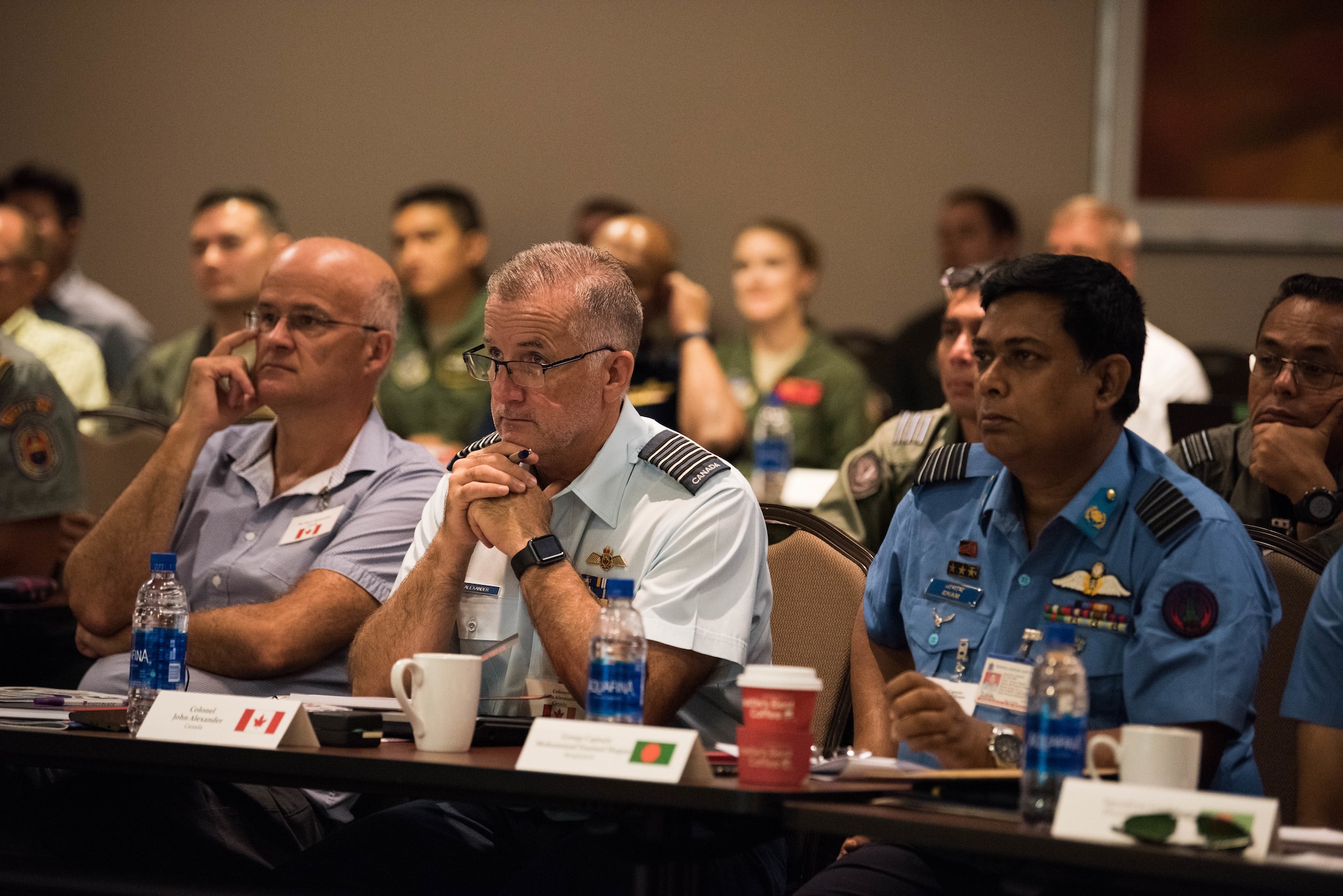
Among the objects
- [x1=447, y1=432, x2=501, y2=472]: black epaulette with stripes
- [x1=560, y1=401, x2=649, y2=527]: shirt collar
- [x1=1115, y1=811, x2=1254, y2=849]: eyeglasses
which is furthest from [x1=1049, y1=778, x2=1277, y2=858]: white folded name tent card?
[x1=447, y1=432, x2=501, y2=472]: black epaulette with stripes

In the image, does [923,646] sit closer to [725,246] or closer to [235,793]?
[235,793]

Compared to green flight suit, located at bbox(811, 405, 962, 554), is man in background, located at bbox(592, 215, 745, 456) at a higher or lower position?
higher

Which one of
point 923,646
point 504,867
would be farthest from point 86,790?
point 923,646

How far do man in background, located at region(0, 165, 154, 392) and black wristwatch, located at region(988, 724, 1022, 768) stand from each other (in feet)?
17.0

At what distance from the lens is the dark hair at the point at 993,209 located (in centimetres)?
623

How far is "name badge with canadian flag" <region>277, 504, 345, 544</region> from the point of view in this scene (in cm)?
273

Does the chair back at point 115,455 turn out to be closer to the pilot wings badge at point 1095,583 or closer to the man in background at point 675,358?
the man in background at point 675,358

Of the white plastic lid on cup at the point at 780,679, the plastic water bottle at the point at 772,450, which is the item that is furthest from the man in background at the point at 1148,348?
the white plastic lid on cup at the point at 780,679

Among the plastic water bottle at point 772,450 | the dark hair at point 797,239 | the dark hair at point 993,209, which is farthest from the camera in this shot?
the dark hair at point 993,209

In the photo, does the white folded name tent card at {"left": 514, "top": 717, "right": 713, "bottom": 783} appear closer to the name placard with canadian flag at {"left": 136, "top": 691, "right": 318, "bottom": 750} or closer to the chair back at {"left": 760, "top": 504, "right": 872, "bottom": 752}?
the name placard with canadian flag at {"left": 136, "top": 691, "right": 318, "bottom": 750}

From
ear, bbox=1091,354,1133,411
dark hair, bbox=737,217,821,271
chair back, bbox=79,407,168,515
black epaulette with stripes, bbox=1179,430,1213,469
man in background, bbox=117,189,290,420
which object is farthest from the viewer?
dark hair, bbox=737,217,821,271

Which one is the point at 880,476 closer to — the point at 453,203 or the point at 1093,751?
the point at 1093,751

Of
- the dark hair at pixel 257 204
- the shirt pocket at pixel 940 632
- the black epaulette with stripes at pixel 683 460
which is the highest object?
the dark hair at pixel 257 204

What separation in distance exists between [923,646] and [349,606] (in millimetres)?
1020
